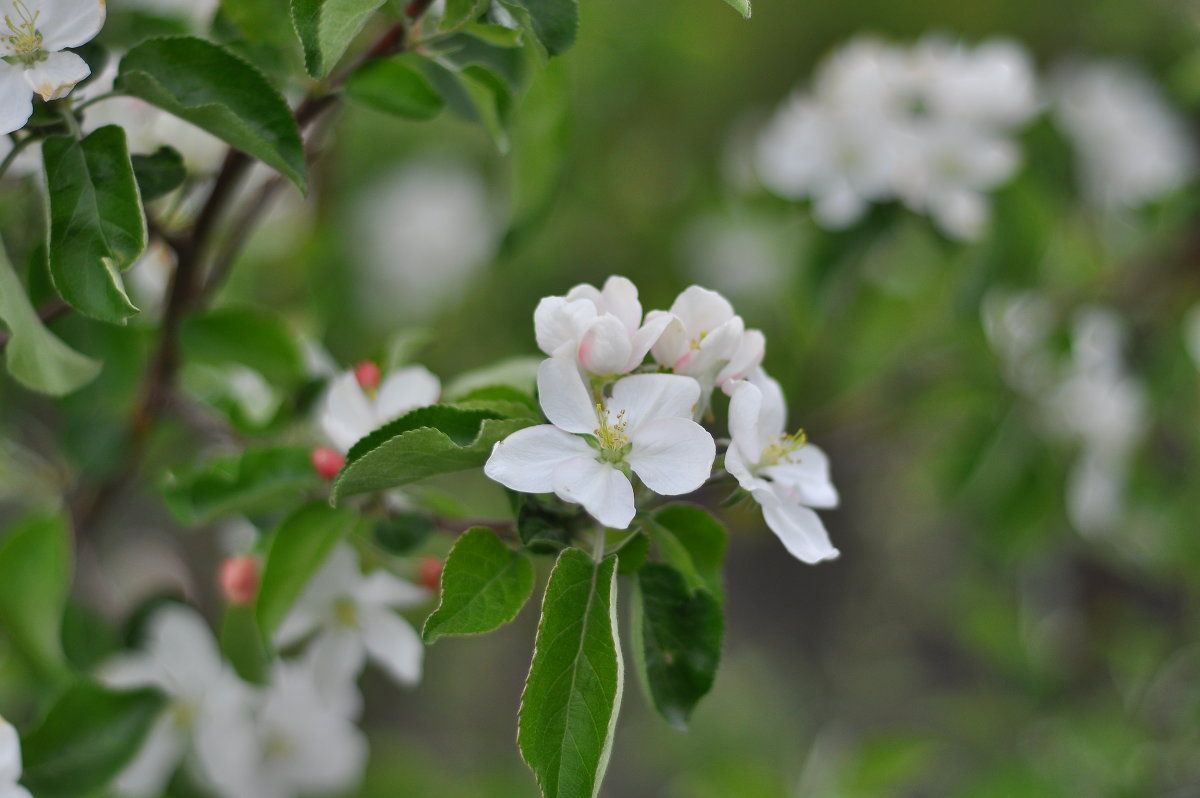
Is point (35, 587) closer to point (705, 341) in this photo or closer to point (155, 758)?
point (155, 758)

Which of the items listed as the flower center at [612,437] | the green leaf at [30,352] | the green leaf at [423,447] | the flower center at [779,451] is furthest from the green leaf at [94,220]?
the flower center at [779,451]

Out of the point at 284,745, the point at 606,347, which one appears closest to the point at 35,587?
the point at 284,745

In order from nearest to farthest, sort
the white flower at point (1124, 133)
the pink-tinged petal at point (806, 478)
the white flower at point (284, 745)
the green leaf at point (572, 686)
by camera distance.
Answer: the green leaf at point (572, 686), the pink-tinged petal at point (806, 478), the white flower at point (284, 745), the white flower at point (1124, 133)

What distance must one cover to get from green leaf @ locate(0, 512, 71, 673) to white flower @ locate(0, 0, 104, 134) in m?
0.41

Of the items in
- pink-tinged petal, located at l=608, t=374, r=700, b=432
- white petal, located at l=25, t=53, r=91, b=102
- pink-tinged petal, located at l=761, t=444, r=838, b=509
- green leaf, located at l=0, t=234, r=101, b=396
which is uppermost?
white petal, located at l=25, t=53, r=91, b=102

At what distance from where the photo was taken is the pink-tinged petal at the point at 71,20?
55cm

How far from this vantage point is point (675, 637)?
0.57 meters

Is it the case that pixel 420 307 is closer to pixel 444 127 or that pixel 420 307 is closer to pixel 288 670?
pixel 444 127

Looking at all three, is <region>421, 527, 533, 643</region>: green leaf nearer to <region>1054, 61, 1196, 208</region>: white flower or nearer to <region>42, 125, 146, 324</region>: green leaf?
<region>42, 125, 146, 324</region>: green leaf

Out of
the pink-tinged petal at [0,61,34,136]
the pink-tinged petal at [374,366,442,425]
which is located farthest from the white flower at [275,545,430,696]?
the pink-tinged petal at [0,61,34,136]

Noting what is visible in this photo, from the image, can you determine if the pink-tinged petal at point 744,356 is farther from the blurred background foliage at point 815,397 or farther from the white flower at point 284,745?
the white flower at point 284,745

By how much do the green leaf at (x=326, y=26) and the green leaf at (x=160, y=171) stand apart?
0.14 meters

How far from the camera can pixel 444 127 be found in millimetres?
2043

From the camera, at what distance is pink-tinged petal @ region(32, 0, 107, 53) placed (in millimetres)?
549
